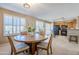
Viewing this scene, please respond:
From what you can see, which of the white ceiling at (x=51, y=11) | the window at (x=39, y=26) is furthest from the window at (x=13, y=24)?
the window at (x=39, y=26)

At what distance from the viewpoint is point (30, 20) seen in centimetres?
223

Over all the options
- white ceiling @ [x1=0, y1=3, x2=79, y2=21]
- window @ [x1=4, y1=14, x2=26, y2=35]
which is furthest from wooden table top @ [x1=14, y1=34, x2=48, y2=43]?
white ceiling @ [x1=0, y1=3, x2=79, y2=21]

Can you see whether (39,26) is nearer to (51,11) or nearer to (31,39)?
(51,11)

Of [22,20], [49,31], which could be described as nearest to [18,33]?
[22,20]

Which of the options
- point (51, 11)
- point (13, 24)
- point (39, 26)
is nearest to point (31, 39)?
point (39, 26)

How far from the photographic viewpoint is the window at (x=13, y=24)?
2.19 meters

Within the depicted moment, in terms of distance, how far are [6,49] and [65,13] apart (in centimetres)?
168

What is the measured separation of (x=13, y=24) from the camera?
2.19 metres

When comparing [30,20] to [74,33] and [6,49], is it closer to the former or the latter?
[6,49]

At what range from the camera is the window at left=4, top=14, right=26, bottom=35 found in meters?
2.19

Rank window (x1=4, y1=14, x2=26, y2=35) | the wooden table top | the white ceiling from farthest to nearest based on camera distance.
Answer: the wooden table top → window (x1=4, y1=14, x2=26, y2=35) → the white ceiling

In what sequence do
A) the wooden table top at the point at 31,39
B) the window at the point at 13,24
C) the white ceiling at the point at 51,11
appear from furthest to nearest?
the wooden table top at the point at 31,39, the window at the point at 13,24, the white ceiling at the point at 51,11

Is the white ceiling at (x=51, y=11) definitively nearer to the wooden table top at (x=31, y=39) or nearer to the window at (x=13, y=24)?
the window at (x=13, y=24)

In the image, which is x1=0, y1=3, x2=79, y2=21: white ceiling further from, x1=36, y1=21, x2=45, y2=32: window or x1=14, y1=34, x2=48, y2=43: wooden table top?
x1=14, y1=34, x2=48, y2=43: wooden table top
